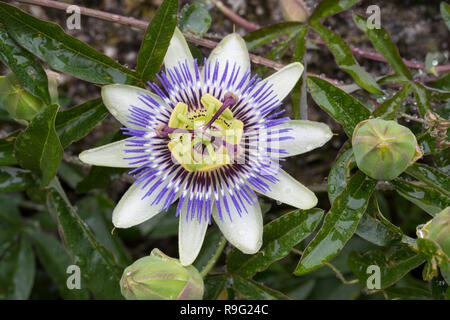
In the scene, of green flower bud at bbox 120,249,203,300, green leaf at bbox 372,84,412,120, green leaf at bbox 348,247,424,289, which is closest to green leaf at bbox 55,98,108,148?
green flower bud at bbox 120,249,203,300

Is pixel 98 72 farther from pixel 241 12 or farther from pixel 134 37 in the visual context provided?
pixel 241 12

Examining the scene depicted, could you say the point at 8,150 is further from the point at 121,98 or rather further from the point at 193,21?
the point at 193,21

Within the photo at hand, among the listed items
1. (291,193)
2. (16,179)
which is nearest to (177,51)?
(291,193)

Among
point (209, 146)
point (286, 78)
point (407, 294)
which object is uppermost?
point (286, 78)

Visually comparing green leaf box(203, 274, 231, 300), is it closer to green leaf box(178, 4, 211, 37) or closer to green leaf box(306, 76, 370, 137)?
green leaf box(306, 76, 370, 137)
